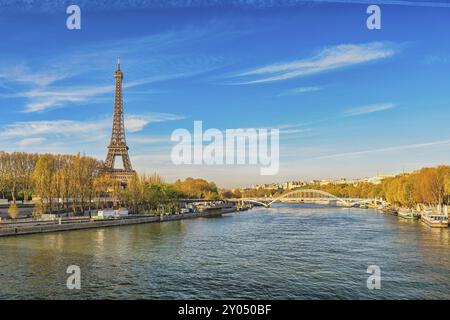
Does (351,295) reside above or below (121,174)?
below

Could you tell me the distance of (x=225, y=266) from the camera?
16172mm

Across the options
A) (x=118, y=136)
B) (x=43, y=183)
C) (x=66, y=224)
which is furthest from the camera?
(x=118, y=136)

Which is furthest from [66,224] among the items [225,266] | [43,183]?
[225,266]

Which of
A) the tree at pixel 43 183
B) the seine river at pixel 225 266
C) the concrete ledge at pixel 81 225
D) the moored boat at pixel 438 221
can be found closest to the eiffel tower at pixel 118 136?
the concrete ledge at pixel 81 225

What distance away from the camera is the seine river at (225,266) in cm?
1244

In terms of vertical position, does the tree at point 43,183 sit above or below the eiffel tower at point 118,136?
below

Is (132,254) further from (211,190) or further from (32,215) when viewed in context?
(211,190)

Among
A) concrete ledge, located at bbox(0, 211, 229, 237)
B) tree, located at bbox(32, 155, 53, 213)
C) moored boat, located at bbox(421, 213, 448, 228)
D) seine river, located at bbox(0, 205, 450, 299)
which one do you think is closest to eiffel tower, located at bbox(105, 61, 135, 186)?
concrete ledge, located at bbox(0, 211, 229, 237)

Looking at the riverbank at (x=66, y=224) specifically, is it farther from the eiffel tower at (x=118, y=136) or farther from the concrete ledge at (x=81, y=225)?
the eiffel tower at (x=118, y=136)

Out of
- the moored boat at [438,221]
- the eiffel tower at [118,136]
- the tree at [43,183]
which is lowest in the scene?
the moored boat at [438,221]

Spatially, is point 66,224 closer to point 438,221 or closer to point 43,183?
point 43,183

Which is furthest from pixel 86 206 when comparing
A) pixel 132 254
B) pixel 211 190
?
pixel 211 190
